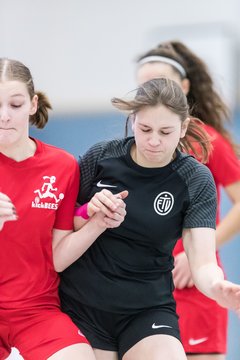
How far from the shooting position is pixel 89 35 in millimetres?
14000

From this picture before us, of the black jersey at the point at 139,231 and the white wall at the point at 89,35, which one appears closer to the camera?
the black jersey at the point at 139,231

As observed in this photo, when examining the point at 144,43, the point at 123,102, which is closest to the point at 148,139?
the point at 123,102

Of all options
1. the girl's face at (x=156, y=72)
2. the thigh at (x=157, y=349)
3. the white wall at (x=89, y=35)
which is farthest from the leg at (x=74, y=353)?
the white wall at (x=89, y=35)

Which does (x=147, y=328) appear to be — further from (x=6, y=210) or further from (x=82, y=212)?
(x=6, y=210)

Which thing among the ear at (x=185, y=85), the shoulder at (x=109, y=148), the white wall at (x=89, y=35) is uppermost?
the ear at (x=185, y=85)

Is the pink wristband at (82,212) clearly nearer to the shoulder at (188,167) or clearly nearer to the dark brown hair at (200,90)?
the shoulder at (188,167)

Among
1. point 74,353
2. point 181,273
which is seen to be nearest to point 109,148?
point 74,353

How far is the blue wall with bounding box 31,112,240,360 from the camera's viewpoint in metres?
5.86

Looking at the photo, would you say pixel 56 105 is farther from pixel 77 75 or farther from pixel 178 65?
pixel 178 65

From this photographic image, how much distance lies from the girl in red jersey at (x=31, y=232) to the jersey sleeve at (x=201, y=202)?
373 millimetres

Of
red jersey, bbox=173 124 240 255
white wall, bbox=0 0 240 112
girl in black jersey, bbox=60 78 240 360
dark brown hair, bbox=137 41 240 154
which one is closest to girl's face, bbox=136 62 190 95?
dark brown hair, bbox=137 41 240 154

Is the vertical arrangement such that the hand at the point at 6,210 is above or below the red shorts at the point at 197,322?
above

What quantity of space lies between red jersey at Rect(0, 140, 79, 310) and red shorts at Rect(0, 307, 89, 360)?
0.05 metres

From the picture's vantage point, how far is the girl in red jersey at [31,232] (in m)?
3.30
